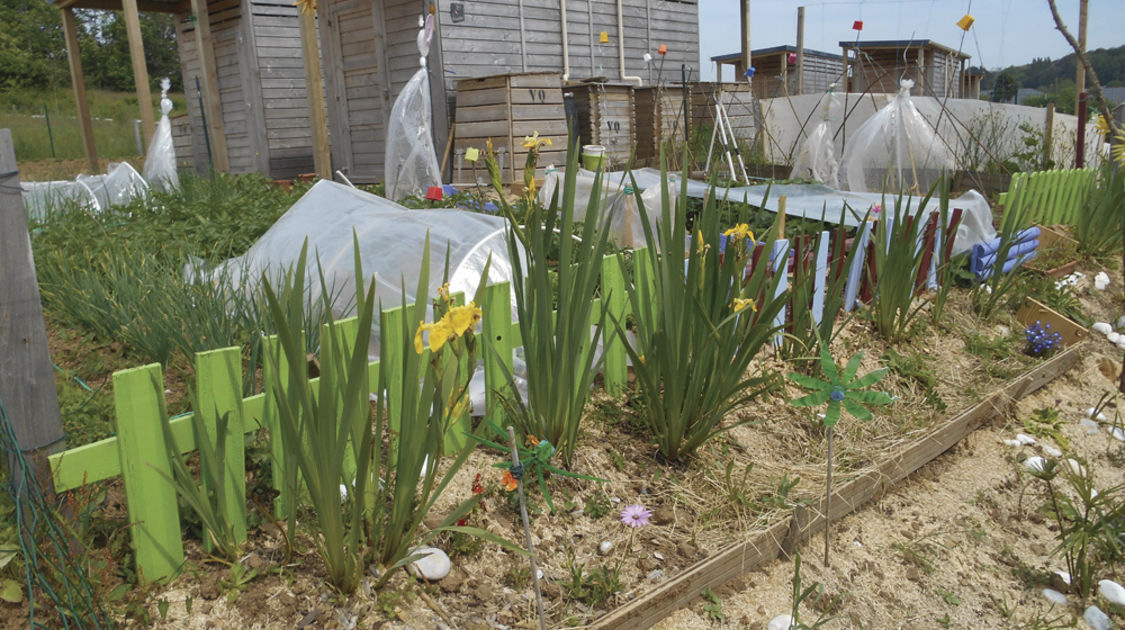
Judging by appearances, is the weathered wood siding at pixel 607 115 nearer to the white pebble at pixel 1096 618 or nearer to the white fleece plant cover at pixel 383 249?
the white fleece plant cover at pixel 383 249

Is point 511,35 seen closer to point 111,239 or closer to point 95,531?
point 111,239

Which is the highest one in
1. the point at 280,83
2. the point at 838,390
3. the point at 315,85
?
the point at 280,83

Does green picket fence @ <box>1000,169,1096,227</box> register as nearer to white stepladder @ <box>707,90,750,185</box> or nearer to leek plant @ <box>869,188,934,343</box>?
leek plant @ <box>869,188,934,343</box>

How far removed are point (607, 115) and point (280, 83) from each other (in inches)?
184

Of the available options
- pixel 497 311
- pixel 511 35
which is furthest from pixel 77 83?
pixel 497 311

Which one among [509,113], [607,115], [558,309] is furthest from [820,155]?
[558,309]

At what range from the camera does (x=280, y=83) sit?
11.0 m

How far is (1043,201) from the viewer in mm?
5355

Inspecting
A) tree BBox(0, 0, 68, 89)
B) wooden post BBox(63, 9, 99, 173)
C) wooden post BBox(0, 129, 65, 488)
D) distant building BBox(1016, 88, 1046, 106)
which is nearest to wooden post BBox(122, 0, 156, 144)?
wooden post BBox(63, 9, 99, 173)

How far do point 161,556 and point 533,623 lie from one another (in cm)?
80

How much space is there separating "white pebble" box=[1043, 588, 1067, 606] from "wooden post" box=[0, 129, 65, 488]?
97.2 inches

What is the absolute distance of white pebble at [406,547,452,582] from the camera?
177 cm

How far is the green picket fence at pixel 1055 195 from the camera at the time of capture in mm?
5008

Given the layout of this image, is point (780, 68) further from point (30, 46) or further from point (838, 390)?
point (30, 46)
